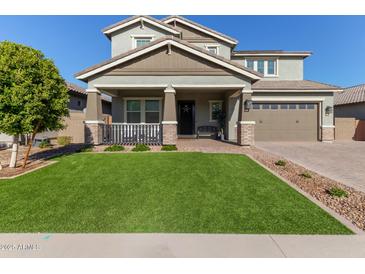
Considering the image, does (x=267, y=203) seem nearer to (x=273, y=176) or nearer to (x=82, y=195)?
(x=273, y=176)

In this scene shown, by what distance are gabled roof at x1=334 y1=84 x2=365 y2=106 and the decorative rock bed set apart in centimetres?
1686

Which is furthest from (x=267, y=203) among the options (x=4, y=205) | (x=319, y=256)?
(x=4, y=205)

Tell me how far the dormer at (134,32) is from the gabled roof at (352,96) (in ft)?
54.9

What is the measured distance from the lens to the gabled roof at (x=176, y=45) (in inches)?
427

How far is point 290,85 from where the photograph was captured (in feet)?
49.8

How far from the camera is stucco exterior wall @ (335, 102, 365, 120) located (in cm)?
1920

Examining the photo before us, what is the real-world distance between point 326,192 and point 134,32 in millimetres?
14667

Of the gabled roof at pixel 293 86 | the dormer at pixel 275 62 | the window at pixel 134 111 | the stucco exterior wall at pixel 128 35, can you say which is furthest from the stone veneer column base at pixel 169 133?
the dormer at pixel 275 62

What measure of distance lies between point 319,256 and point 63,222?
406cm

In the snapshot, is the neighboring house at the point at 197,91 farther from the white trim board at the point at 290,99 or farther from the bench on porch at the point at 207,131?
the bench on porch at the point at 207,131

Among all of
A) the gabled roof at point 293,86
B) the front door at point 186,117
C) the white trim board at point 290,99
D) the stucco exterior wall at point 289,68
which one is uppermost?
the stucco exterior wall at point 289,68

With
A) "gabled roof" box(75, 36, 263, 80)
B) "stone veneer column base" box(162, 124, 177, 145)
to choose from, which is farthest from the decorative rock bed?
"gabled roof" box(75, 36, 263, 80)

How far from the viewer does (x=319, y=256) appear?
293 centimetres

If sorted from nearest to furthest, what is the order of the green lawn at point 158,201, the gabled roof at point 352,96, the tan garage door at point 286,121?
the green lawn at point 158,201
the tan garage door at point 286,121
the gabled roof at point 352,96
